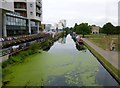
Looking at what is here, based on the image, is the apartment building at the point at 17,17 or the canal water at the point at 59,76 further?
the apartment building at the point at 17,17

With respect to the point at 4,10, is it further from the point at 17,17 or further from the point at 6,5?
the point at 17,17

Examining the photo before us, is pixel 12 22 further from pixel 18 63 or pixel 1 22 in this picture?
pixel 18 63

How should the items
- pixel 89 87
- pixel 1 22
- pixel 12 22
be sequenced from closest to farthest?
pixel 89 87, pixel 1 22, pixel 12 22

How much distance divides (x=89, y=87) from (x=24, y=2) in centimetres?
3656

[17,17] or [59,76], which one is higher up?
[17,17]

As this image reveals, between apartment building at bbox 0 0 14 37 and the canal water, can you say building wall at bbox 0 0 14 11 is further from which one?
the canal water

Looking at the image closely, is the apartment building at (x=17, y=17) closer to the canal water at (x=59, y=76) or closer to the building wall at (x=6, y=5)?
the building wall at (x=6, y=5)

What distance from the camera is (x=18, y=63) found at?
19.6 meters

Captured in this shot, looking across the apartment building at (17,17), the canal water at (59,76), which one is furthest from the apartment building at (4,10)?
the canal water at (59,76)

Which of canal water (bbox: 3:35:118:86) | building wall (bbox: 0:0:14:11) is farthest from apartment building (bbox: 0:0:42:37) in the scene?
canal water (bbox: 3:35:118:86)

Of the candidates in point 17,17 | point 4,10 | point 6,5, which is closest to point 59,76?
point 6,5

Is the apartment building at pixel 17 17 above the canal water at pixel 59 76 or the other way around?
above

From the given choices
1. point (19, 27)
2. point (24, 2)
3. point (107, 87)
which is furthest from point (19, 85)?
point (24, 2)

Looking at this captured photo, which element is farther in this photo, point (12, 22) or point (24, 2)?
point (24, 2)
